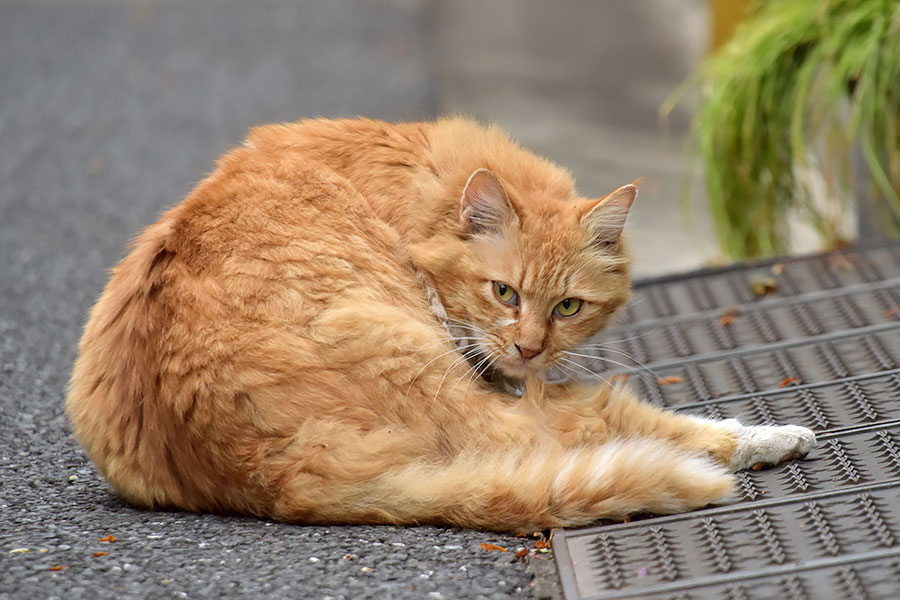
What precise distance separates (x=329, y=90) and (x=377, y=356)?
19.2 ft

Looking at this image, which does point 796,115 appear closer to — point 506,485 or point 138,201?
point 506,485

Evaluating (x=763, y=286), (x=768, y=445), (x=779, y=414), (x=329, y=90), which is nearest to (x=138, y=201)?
(x=329, y=90)

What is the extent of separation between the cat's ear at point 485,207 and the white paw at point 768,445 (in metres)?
0.82

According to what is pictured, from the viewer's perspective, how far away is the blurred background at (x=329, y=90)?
5754mm

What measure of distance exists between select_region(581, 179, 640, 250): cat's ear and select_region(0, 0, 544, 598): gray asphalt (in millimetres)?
828

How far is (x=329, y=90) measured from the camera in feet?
Result: 25.9

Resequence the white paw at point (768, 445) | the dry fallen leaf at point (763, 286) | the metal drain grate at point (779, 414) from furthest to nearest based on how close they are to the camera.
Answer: the dry fallen leaf at point (763, 286)
the white paw at point (768, 445)
the metal drain grate at point (779, 414)

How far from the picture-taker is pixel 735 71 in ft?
→ 14.7

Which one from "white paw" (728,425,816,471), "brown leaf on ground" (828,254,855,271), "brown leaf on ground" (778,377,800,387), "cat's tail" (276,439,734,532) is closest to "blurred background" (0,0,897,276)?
"brown leaf on ground" (828,254,855,271)

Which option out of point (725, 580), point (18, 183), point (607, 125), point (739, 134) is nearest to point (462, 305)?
point (725, 580)

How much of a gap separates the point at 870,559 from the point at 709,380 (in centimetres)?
116

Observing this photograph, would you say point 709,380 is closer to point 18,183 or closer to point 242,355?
point 242,355

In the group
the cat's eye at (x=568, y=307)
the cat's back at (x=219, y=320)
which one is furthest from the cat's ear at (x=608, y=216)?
the cat's back at (x=219, y=320)

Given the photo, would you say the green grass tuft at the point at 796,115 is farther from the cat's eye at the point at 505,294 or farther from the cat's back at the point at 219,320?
the cat's back at the point at 219,320
